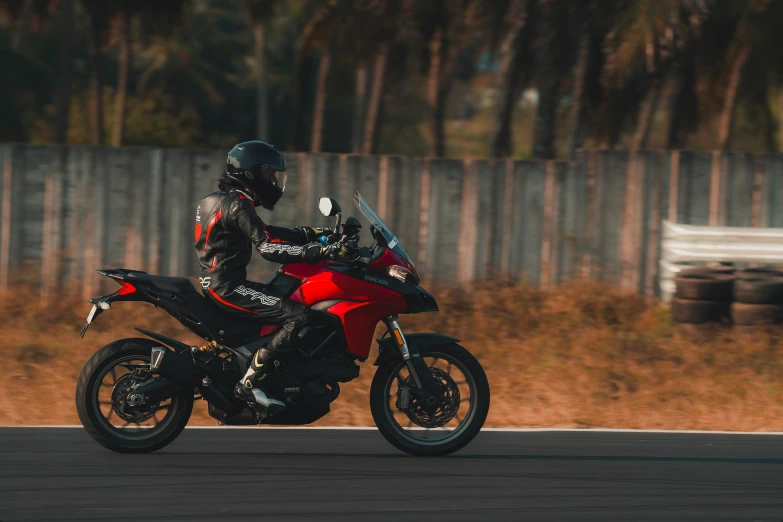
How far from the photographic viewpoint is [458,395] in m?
7.40

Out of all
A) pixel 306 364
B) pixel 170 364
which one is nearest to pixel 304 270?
pixel 306 364

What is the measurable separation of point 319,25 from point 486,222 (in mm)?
7733

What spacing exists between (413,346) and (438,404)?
375 millimetres

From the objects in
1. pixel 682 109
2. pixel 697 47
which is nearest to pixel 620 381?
pixel 697 47

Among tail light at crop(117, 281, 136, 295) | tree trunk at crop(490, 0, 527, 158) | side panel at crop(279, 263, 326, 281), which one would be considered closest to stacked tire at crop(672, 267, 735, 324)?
side panel at crop(279, 263, 326, 281)

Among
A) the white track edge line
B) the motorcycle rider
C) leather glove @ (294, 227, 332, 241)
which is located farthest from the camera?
the white track edge line

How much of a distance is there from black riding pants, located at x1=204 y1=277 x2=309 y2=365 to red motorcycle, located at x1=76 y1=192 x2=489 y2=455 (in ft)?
0.18

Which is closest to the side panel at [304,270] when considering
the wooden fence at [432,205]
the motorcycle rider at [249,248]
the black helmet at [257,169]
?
the motorcycle rider at [249,248]

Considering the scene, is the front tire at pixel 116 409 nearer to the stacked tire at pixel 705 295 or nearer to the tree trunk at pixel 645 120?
the stacked tire at pixel 705 295

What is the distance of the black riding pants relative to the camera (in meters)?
7.23

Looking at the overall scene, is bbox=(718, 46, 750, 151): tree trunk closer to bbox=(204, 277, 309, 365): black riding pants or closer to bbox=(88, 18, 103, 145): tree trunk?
bbox=(88, 18, 103, 145): tree trunk

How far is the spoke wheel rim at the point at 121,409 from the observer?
7.30 metres

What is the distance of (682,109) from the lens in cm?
2478

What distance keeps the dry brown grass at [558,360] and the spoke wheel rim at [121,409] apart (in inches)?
68.0
